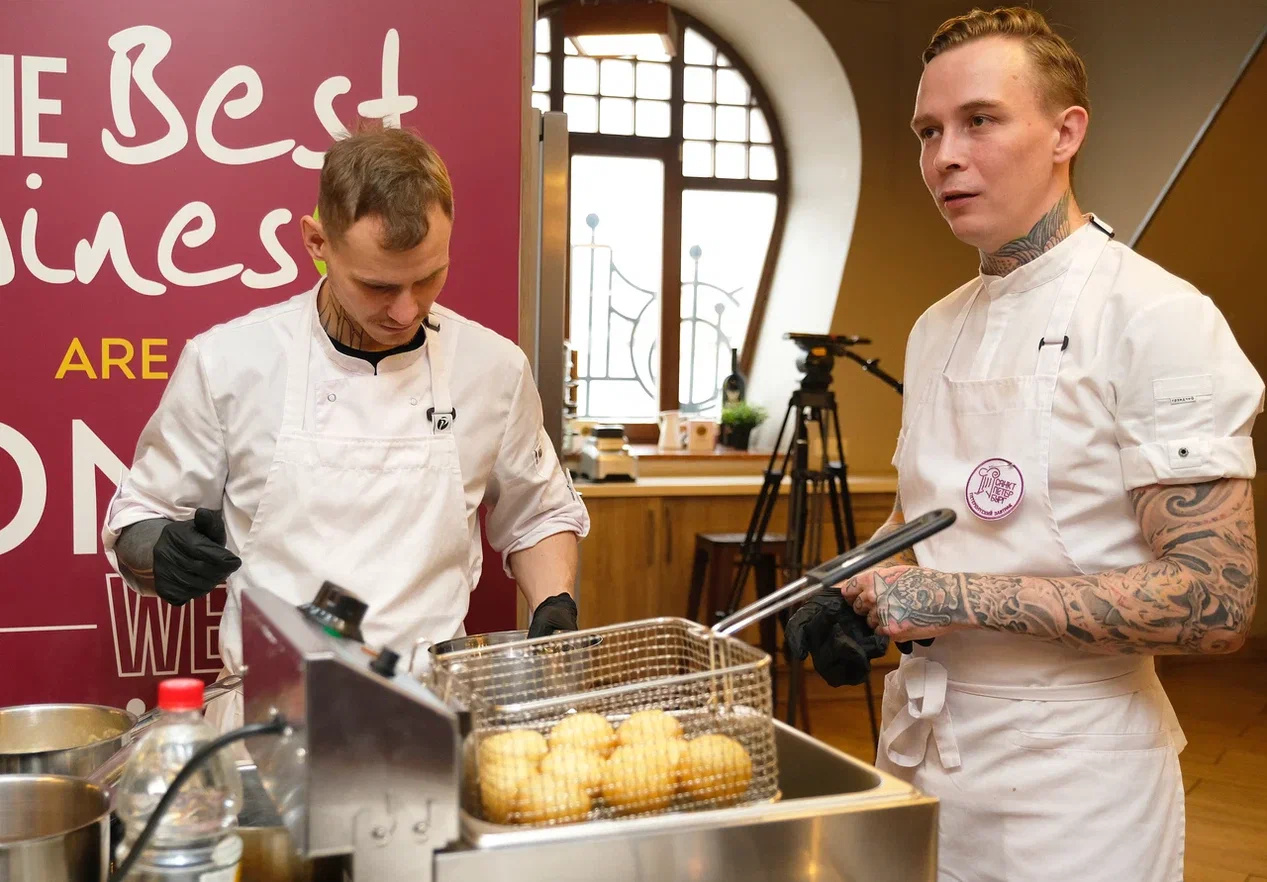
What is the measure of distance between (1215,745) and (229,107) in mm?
4303

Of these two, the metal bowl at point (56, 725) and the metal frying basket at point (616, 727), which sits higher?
the metal frying basket at point (616, 727)

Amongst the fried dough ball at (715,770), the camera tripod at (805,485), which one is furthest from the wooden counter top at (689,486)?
the fried dough ball at (715,770)

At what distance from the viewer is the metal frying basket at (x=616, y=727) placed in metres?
0.95

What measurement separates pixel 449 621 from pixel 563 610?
241 millimetres

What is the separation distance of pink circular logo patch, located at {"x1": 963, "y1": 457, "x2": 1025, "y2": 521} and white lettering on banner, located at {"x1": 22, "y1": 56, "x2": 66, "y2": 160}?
1.60 m

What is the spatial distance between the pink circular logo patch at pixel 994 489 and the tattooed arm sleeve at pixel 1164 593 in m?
0.11

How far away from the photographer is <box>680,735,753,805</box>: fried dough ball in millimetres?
984

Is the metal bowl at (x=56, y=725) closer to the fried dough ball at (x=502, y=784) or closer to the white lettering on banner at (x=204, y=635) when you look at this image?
the white lettering on banner at (x=204, y=635)

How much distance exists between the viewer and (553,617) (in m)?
→ 1.57

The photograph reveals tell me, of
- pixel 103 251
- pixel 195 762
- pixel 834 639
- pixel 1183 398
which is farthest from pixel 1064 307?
pixel 103 251

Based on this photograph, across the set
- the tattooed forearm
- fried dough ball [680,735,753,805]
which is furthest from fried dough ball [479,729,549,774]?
the tattooed forearm

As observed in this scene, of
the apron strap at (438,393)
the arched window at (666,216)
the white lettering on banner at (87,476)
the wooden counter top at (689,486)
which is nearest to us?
the apron strap at (438,393)

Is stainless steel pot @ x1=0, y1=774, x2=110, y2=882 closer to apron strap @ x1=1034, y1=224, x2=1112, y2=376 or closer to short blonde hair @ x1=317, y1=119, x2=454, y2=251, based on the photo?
short blonde hair @ x1=317, y1=119, x2=454, y2=251

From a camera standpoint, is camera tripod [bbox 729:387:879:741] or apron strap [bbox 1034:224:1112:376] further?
camera tripod [bbox 729:387:879:741]
